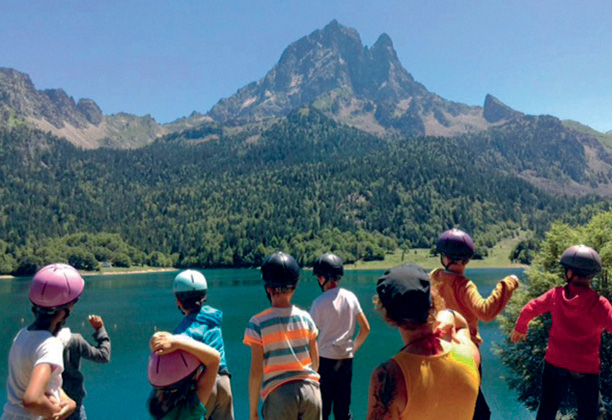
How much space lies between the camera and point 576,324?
238 inches

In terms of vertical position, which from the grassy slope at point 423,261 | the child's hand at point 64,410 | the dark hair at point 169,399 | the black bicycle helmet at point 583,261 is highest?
the black bicycle helmet at point 583,261

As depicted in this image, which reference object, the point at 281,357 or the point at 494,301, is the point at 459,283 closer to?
the point at 494,301

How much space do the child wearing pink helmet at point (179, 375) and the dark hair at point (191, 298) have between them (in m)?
1.54

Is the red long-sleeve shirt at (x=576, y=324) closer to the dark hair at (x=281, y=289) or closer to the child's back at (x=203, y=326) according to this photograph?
the dark hair at (x=281, y=289)

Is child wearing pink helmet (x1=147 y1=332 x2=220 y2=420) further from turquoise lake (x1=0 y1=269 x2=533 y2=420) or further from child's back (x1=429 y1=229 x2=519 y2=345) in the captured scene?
turquoise lake (x1=0 y1=269 x2=533 y2=420)

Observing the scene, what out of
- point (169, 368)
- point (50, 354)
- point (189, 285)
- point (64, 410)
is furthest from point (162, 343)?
point (189, 285)

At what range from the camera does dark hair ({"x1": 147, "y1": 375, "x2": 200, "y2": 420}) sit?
144 inches

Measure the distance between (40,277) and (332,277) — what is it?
165 inches

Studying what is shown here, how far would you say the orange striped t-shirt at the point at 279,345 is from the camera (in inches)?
203

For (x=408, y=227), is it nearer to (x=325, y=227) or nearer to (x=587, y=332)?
(x=325, y=227)

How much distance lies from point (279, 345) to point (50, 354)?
2325 mm

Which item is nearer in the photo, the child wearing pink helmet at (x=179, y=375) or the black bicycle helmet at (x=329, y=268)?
the child wearing pink helmet at (x=179, y=375)

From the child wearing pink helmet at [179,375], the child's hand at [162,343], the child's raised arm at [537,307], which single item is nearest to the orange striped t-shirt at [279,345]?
the child wearing pink helmet at [179,375]

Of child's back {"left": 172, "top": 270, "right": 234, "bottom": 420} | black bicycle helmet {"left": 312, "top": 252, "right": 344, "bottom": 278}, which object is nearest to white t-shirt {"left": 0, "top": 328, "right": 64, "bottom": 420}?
child's back {"left": 172, "top": 270, "right": 234, "bottom": 420}
